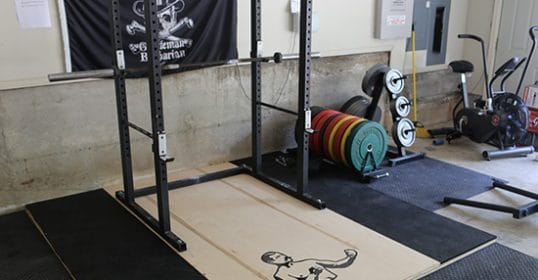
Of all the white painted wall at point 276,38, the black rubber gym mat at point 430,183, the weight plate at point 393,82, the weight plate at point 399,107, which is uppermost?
the white painted wall at point 276,38

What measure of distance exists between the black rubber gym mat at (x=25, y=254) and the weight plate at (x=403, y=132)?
10.1 feet

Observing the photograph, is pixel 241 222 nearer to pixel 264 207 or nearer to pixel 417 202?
pixel 264 207

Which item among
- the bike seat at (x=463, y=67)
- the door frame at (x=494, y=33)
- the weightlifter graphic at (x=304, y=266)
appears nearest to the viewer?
the weightlifter graphic at (x=304, y=266)

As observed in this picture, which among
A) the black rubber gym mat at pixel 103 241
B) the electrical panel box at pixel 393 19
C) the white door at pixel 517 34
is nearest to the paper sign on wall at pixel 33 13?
the black rubber gym mat at pixel 103 241

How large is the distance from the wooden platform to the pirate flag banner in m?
1.09

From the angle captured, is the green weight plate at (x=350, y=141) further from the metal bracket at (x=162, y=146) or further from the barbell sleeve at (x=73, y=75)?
the barbell sleeve at (x=73, y=75)

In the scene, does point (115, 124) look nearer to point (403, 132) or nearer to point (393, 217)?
point (393, 217)

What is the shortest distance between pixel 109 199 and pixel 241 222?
3.67ft

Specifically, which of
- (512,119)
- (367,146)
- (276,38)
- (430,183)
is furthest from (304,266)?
(512,119)

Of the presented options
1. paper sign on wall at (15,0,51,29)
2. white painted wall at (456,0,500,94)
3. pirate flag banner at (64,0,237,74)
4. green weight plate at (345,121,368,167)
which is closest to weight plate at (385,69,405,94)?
green weight plate at (345,121,368,167)

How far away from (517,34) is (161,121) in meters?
4.90

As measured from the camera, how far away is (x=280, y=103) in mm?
4770

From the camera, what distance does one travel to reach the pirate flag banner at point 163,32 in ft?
11.5

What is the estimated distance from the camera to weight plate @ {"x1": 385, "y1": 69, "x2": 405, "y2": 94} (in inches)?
175
